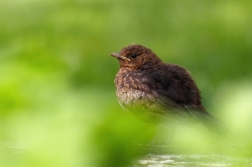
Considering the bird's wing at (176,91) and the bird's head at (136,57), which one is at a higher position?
the bird's head at (136,57)

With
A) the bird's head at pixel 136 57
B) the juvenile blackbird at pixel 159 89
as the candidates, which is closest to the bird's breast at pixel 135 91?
the juvenile blackbird at pixel 159 89

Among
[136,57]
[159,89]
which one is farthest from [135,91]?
[136,57]

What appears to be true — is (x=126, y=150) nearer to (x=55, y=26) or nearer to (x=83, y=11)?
(x=55, y=26)

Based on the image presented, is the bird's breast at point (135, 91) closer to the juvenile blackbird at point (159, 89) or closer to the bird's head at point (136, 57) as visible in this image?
the juvenile blackbird at point (159, 89)

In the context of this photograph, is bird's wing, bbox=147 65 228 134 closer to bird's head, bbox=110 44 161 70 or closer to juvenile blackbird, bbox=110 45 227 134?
juvenile blackbird, bbox=110 45 227 134

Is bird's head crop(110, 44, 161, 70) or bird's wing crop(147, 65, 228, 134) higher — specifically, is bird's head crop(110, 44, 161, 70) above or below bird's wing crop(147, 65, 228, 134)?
above

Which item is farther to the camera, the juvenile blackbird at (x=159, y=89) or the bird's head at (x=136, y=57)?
the bird's head at (x=136, y=57)

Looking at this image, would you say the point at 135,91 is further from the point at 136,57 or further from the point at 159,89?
the point at 136,57

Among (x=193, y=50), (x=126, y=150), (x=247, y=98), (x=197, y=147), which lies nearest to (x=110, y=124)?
(x=126, y=150)

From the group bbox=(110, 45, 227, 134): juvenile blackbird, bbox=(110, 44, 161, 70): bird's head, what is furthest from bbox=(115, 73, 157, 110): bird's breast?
bbox=(110, 44, 161, 70): bird's head
